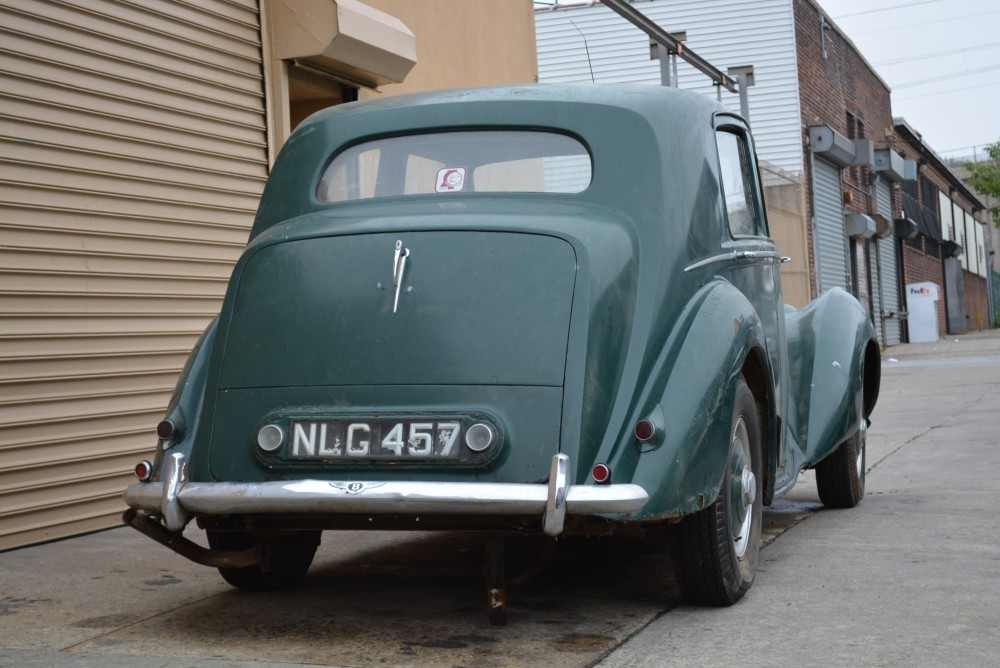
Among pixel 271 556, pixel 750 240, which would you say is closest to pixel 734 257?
pixel 750 240

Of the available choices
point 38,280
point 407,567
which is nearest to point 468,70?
point 38,280

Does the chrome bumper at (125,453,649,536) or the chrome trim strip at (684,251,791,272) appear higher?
the chrome trim strip at (684,251,791,272)

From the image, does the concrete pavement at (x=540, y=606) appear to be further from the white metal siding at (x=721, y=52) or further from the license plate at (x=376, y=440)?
the white metal siding at (x=721, y=52)

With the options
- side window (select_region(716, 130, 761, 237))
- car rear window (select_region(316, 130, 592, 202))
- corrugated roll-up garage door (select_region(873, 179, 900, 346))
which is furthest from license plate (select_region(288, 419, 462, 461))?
corrugated roll-up garage door (select_region(873, 179, 900, 346))

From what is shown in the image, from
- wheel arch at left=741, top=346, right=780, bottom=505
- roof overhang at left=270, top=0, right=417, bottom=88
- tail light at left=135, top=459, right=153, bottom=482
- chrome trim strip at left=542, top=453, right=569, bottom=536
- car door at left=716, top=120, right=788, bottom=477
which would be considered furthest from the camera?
roof overhang at left=270, top=0, right=417, bottom=88

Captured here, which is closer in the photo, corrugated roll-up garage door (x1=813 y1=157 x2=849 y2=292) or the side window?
the side window

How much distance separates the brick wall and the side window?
20656 mm

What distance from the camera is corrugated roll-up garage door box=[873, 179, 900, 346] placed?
35750 millimetres

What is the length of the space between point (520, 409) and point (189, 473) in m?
1.12

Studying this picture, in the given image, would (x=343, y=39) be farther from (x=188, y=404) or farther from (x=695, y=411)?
(x=695, y=411)

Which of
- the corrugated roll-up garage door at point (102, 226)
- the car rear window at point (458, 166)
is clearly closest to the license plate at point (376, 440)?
the car rear window at point (458, 166)

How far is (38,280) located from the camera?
21.2ft

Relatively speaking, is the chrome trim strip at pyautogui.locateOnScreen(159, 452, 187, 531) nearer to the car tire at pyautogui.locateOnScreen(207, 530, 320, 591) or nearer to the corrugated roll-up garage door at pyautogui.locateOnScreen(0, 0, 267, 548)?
the car tire at pyautogui.locateOnScreen(207, 530, 320, 591)

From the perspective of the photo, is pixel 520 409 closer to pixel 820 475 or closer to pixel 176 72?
pixel 820 475
